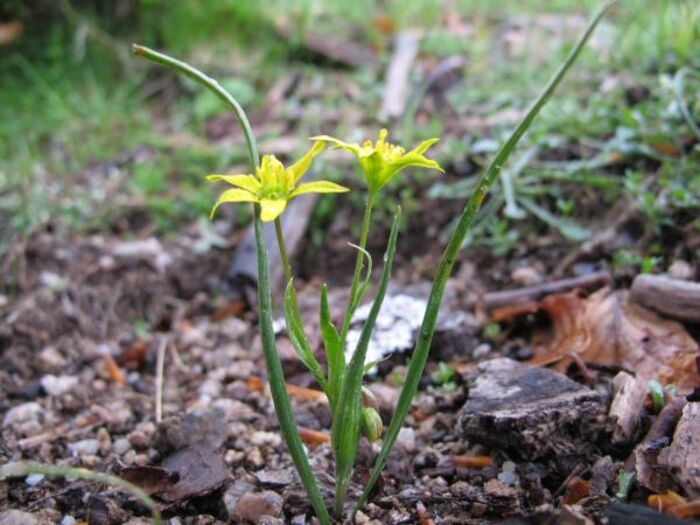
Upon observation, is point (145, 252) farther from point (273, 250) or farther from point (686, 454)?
point (686, 454)

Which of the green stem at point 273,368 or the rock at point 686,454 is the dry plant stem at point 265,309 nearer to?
the green stem at point 273,368

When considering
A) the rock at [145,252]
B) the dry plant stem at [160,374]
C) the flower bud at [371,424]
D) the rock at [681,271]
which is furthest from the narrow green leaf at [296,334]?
the rock at [145,252]

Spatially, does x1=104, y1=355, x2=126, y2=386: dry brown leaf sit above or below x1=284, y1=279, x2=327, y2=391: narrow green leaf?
below

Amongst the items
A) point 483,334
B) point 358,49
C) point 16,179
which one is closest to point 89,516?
point 483,334

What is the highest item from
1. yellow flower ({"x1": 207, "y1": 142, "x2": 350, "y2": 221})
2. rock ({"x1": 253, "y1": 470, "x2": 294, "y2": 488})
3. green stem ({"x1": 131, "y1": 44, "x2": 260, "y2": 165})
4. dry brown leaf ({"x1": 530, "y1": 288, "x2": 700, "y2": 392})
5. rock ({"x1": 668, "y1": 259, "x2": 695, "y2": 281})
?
green stem ({"x1": 131, "y1": 44, "x2": 260, "y2": 165})

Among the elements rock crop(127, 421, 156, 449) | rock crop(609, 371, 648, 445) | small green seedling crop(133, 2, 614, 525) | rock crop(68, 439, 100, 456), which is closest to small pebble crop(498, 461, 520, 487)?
rock crop(609, 371, 648, 445)

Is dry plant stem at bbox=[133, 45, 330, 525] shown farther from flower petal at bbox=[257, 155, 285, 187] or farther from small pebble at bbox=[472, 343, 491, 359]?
small pebble at bbox=[472, 343, 491, 359]
